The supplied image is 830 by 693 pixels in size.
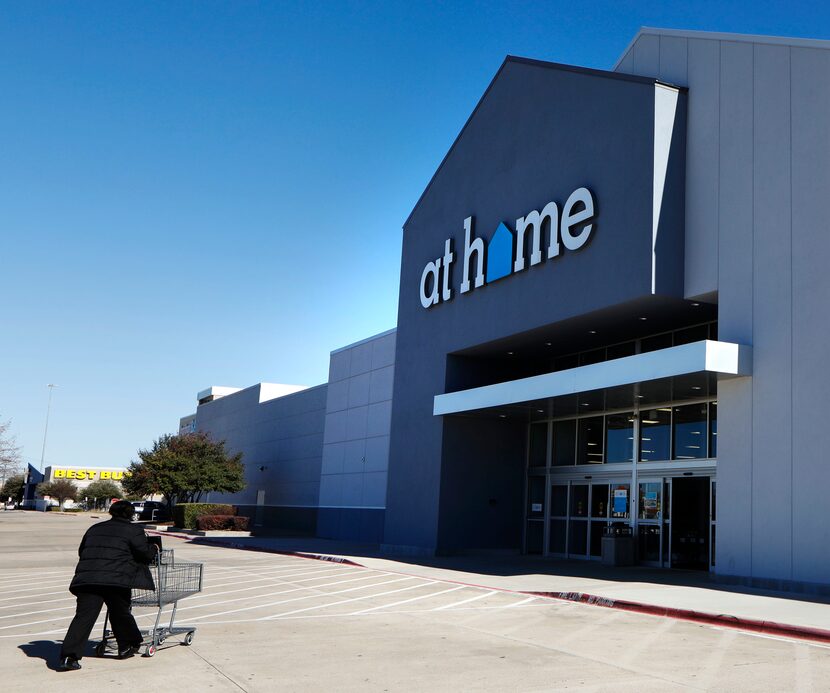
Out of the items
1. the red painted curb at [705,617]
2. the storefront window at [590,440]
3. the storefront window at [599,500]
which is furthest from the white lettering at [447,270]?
the red painted curb at [705,617]

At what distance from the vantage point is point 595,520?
25500 mm

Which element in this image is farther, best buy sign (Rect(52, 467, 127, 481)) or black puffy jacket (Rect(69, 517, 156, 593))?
best buy sign (Rect(52, 467, 127, 481))

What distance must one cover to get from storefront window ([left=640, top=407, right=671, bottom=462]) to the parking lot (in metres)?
8.51

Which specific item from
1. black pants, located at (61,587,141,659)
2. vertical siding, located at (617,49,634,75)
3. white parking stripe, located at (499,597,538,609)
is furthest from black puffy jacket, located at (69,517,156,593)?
vertical siding, located at (617,49,634,75)

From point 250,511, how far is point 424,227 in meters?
30.0

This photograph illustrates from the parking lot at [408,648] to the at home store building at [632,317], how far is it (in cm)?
594

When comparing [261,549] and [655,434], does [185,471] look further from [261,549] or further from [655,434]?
[655,434]

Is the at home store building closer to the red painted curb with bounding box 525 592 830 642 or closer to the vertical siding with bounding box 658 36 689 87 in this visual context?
the vertical siding with bounding box 658 36 689 87

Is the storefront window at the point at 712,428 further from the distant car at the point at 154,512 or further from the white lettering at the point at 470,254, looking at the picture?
the distant car at the point at 154,512

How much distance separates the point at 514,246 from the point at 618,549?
8.74 metres

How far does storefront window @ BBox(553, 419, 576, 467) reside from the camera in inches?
1062

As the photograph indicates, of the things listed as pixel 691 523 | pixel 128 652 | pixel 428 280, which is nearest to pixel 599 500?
pixel 691 523

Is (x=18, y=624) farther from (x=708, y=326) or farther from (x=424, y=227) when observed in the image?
(x=424, y=227)

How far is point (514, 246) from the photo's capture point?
24406 millimetres
